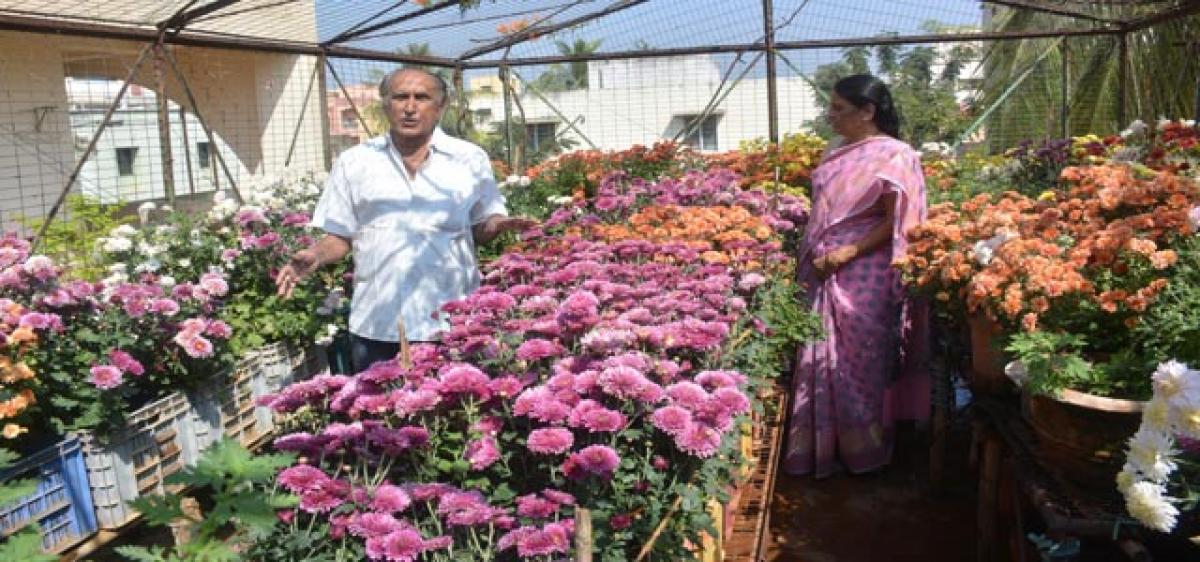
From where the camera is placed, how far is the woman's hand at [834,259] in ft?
12.1

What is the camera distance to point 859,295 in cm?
375

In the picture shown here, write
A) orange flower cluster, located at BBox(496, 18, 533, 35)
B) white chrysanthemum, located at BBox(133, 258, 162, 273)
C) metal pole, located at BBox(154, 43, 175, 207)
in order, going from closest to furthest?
white chrysanthemum, located at BBox(133, 258, 162, 273) → metal pole, located at BBox(154, 43, 175, 207) → orange flower cluster, located at BBox(496, 18, 533, 35)

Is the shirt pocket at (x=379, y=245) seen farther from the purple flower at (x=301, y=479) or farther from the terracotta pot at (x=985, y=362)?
the terracotta pot at (x=985, y=362)

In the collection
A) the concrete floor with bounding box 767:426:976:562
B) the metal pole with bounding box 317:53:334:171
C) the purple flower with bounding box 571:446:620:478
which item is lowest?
the concrete floor with bounding box 767:426:976:562

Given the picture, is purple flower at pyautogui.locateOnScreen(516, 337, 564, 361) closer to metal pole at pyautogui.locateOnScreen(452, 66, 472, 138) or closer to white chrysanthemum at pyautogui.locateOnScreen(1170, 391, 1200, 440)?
white chrysanthemum at pyautogui.locateOnScreen(1170, 391, 1200, 440)

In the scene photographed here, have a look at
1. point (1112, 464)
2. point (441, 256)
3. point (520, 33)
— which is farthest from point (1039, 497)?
point (520, 33)

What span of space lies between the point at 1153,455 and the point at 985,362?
3.91ft

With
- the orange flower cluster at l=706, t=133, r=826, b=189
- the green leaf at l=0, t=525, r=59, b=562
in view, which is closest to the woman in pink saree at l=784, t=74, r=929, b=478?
the orange flower cluster at l=706, t=133, r=826, b=189

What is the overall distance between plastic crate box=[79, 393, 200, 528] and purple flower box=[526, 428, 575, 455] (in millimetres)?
1753

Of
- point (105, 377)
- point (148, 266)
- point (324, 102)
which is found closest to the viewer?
point (105, 377)

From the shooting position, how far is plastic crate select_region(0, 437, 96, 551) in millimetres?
2748

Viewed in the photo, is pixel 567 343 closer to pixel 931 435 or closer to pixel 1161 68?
pixel 931 435

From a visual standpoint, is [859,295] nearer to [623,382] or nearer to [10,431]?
[623,382]

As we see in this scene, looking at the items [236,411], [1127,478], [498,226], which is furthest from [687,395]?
[236,411]
